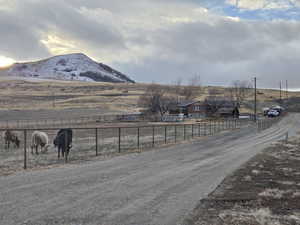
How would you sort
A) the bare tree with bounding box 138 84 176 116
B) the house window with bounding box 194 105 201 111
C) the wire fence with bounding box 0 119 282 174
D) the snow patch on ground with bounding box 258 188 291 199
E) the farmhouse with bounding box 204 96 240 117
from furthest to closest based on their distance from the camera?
the house window with bounding box 194 105 201 111 → the farmhouse with bounding box 204 96 240 117 → the bare tree with bounding box 138 84 176 116 → the wire fence with bounding box 0 119 282 174 → the snow patch on ground with bounding box 258 188 291 199

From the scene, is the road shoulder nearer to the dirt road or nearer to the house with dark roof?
the dirt road

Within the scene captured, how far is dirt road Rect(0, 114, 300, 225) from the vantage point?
7.60 meters

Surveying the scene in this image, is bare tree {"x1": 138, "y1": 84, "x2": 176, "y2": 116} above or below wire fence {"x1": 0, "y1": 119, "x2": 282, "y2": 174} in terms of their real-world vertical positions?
above

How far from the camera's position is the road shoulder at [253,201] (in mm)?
7527

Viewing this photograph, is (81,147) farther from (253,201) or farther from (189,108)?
(189,108)

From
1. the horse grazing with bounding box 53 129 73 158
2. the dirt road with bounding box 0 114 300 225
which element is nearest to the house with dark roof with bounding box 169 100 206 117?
the horse grazing with bounding box 53 129 73 158

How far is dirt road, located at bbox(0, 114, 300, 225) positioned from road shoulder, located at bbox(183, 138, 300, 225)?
40 cm

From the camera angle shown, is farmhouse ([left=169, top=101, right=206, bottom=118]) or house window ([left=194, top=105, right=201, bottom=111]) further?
house window ([left=194, top=105, right=201, bottom=111])

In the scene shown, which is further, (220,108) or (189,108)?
(189,108)

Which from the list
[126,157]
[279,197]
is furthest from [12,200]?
[126,157]

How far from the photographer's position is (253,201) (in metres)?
9.02

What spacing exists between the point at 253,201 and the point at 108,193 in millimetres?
3632

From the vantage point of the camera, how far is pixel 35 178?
12.1m

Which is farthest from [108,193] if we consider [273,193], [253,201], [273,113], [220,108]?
[220,108]
